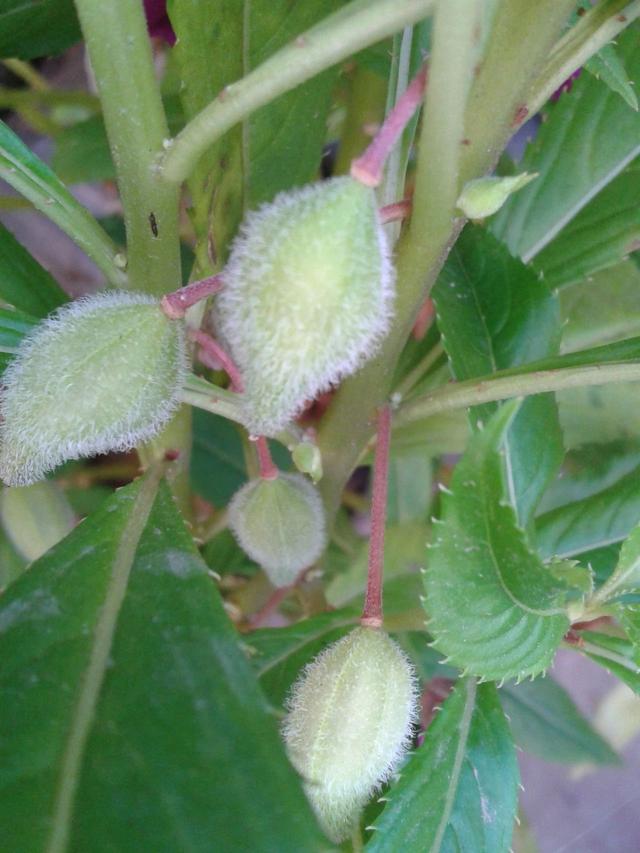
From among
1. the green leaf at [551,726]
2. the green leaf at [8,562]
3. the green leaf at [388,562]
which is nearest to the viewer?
the green leaf at [8,562]

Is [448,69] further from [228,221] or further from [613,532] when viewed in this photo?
[613,532]

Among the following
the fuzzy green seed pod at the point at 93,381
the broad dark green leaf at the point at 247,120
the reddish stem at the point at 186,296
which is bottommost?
the fuzzy green seed pod at the point at 93,381

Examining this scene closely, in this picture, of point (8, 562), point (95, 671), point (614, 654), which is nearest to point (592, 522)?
point (614, 654)

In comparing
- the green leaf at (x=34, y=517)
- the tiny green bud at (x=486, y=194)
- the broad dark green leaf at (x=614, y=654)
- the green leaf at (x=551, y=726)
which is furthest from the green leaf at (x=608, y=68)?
the green leaf at (x=551, y=726)

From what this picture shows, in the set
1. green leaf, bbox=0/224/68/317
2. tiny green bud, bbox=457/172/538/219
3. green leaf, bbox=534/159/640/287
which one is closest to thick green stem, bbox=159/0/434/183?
tiny green bud, bbox=457/172/538/219

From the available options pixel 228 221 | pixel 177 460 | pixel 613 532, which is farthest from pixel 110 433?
pixel 613 532

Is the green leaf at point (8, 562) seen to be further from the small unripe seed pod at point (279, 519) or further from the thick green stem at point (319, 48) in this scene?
the thick green stem at point (319, 48)
